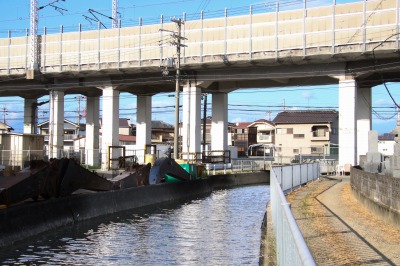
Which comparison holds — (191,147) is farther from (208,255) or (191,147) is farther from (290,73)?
(208,255)

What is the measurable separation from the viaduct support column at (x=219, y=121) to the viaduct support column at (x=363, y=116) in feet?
48.4

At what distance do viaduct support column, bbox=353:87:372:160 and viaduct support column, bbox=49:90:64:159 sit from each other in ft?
108

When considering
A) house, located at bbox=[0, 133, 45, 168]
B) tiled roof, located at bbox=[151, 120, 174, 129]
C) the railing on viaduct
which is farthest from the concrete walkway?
tiled roof, located at bbox=[151, 120, 174, 129]

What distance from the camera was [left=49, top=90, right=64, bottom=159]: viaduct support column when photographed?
182 feet

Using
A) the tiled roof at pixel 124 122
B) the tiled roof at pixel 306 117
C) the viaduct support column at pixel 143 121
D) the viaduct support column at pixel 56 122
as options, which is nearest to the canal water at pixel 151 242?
the viaduct support column at pixel 56 122

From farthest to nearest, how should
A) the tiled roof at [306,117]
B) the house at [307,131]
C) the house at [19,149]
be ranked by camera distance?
the tiled roof at [306,117] → the house at [307,131] → the house at [19,149]

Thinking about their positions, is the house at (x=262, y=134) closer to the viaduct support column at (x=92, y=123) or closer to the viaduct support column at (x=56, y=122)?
the viaduct support column at (x=92, y=123)

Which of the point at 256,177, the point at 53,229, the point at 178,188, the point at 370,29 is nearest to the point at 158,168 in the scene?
the point at 178,188

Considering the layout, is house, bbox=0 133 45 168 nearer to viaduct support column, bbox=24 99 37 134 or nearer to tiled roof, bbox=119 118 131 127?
viaduct support column, bbox=24 99 37 134

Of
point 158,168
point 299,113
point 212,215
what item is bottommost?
point 212,215

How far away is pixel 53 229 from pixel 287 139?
71.9 metres

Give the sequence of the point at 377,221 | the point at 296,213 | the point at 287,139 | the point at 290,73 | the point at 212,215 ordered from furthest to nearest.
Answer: the point at 287,139 < the point at 290,73 < the point at 212,215 < the point at 296,213 < the point at 377,221

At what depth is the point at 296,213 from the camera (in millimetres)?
17047

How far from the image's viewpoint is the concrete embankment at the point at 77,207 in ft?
48.6
